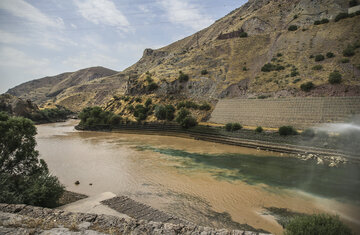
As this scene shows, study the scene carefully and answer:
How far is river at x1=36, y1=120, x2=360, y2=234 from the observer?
1144 centimetres

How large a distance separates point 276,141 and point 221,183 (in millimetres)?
14632

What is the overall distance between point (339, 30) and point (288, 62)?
13624 millimetres

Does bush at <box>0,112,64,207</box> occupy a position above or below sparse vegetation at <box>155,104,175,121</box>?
below

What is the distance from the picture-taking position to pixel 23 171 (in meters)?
11.9

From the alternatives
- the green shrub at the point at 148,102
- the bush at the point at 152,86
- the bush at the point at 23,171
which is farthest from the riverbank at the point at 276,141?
the bush at the point at 23,171

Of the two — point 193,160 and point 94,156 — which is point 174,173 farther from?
point 94,156

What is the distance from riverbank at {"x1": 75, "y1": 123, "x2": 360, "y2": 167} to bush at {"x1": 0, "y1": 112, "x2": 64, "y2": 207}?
23044mm

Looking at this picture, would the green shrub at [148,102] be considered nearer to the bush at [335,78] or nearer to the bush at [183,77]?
the bush at [183,77]

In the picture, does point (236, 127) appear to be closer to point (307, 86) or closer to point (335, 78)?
point (307, 86)

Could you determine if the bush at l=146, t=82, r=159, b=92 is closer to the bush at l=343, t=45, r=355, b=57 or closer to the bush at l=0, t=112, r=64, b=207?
the bush at l=343, t=45, r=355, b=57

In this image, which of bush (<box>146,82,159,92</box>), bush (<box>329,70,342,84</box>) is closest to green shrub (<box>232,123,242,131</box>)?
bush (<box>329,70,342,84</box>)

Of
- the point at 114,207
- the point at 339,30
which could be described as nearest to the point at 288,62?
the point at 339,30

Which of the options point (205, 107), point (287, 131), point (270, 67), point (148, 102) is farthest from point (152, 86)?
point (287, 131)

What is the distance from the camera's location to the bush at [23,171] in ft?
32.3
